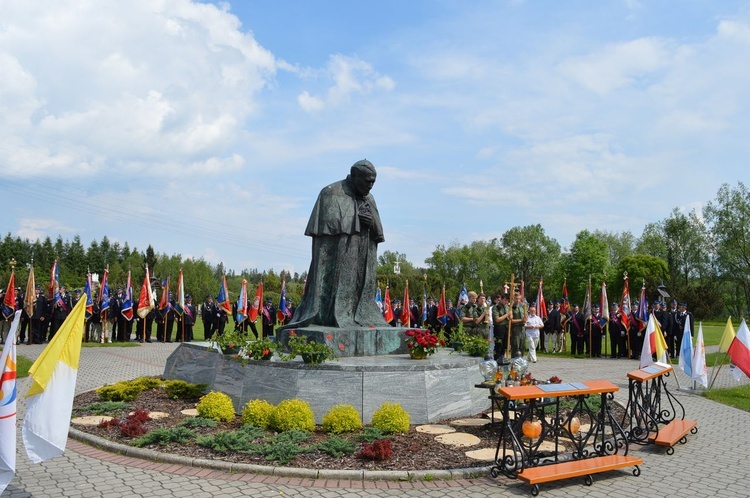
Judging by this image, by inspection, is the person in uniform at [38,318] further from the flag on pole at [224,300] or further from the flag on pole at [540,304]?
the flag on pole at [540,304]

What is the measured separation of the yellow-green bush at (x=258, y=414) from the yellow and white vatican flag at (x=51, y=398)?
10.9 ft

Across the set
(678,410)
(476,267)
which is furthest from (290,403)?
(476,267)

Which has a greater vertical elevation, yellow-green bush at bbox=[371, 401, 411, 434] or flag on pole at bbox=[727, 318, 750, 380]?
flag on pole at bbox=[727, 318, 750, 380]

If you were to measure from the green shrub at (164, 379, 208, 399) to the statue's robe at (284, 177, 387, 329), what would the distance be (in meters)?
1.91

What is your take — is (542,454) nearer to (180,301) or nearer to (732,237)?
(180,301)

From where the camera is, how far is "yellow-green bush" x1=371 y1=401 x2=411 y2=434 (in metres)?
Answer: 7.65

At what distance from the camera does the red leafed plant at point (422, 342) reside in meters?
9.45

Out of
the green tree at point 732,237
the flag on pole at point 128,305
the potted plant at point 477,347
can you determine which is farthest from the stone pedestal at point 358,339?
the green tree at point 732,237

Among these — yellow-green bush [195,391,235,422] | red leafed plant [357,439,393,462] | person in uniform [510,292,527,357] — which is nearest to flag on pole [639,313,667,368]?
person in uniform [510,292,527,357]

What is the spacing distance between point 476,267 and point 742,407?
71332 millimetres

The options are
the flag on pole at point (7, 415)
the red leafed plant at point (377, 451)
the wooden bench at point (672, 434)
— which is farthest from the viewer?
the wooden bench at point (672, 434)

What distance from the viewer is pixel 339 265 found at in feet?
34.9

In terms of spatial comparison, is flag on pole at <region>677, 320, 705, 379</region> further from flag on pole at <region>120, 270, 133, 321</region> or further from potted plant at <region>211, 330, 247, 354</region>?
flag on pole at <region>120, 270, 133, 321</region>

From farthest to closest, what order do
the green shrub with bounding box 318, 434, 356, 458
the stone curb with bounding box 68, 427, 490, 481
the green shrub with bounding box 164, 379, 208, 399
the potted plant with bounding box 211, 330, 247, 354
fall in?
the green shrub with bounding box 164, 379, 208, 399
the potted plant with bounding box 211, 330, 247, 354
the green shrub with bounding box 318, 434, 356, 458
the stone curb with bounding box 68, 427, 490, 481
